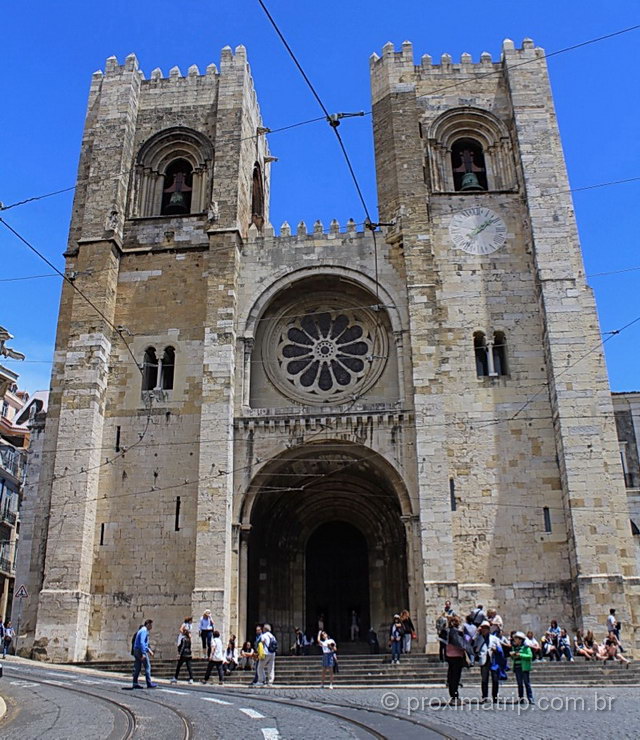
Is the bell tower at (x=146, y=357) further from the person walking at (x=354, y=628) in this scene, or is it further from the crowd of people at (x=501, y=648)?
the crowd of people at (x=501, y=648)

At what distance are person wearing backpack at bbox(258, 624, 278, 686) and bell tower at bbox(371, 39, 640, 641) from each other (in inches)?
156

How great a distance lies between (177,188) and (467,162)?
28.7 ft

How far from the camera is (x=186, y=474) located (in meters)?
19.0

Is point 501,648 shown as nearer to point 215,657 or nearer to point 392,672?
point 392,672

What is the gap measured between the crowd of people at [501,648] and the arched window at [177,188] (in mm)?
13734

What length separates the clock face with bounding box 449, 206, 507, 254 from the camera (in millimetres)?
20812

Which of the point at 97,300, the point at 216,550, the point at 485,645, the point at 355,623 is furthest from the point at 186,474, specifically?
the point at 485,645

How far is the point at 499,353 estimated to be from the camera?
19.9 metres

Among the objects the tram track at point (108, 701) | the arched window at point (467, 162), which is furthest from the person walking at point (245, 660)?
the arched window at point (467, 162)

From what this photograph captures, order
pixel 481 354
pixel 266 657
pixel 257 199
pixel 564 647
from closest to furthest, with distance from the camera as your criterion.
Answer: pixel 266 657 < pixel 564 647 < pixel 481 354 < pixel 257 199

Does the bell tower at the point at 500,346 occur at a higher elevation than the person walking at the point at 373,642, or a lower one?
higher

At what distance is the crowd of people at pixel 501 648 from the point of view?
9281 mm

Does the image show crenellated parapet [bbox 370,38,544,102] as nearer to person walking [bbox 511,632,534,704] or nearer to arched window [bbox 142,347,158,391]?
arched window [bbox 142,347,158,391]

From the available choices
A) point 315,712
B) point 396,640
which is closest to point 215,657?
point 396,640
